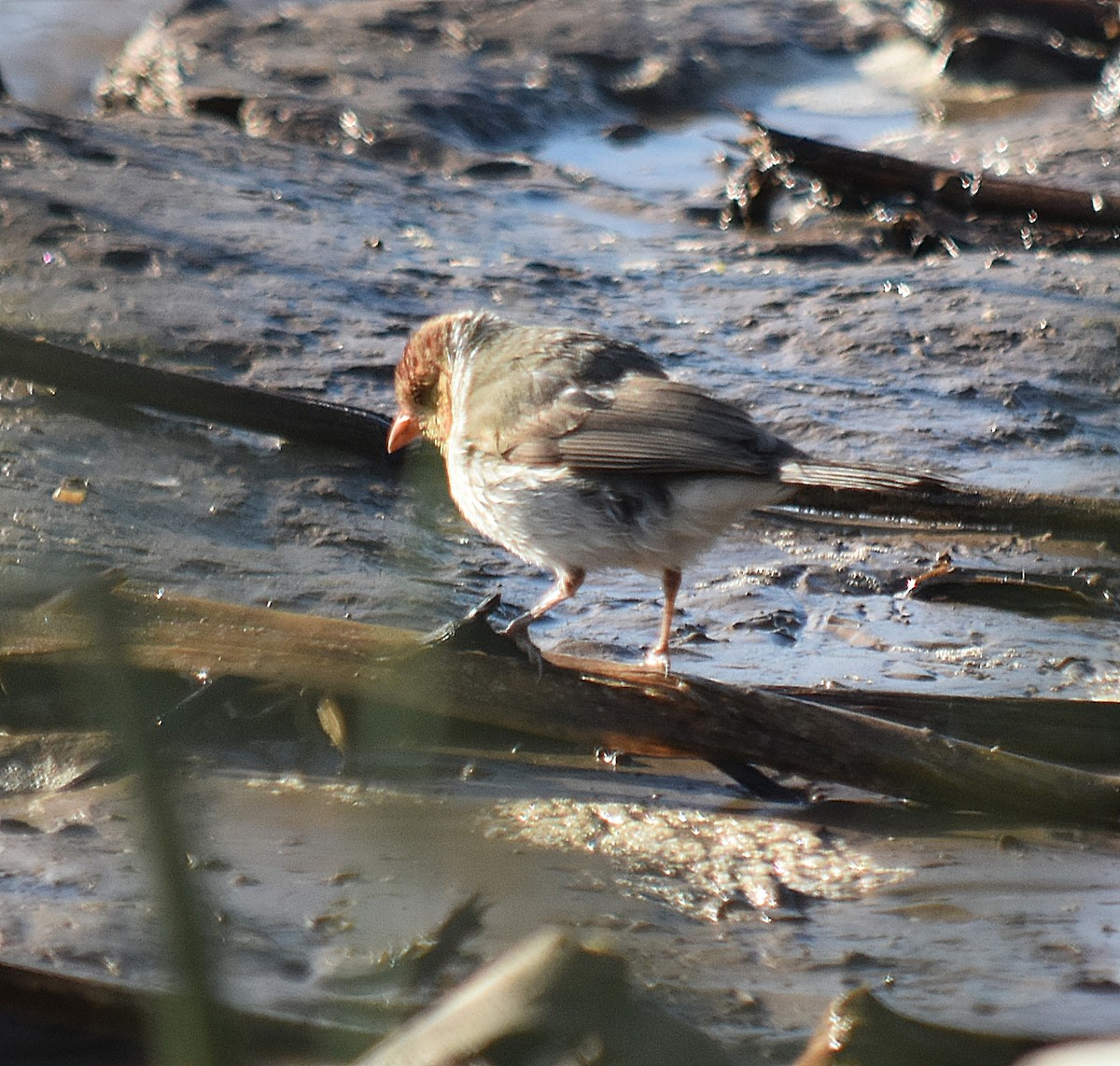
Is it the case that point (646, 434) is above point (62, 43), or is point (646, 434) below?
below

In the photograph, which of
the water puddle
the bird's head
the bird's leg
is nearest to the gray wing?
the bird's leg

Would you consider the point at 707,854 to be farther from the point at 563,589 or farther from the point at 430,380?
the point at 430,380

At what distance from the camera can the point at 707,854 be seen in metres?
3.87

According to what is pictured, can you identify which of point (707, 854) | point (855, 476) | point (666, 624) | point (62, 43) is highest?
point (62, 43)

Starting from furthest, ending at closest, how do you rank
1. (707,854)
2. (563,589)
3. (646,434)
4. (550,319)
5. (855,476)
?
(550,319), (563,589), (646,434), (855,476), (707,854)

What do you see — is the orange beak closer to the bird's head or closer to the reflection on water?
the bird's head

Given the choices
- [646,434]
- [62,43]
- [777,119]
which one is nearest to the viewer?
[646,434]

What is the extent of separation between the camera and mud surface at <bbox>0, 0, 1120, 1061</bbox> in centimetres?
346

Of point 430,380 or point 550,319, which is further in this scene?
point 550,319

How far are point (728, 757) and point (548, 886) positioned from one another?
76 centimetres

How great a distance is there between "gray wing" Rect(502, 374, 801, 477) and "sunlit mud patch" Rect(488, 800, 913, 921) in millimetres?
1081

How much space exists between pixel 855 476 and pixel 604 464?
86cm

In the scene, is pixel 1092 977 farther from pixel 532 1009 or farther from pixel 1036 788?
pixel 532 1009

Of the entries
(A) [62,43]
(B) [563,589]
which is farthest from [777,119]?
(B) [563,589]
